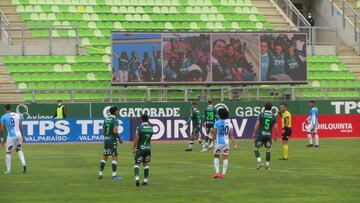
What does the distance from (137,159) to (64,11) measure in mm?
35951

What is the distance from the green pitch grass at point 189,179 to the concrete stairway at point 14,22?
53.3 feet

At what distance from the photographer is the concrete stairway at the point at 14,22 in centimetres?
5816

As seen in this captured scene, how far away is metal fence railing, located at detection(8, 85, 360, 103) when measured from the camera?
54188 millimetres

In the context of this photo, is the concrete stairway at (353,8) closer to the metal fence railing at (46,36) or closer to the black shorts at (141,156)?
the metal fence railing at (46,36)

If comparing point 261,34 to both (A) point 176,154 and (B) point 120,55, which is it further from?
(A) point 176,154

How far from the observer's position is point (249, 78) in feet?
183

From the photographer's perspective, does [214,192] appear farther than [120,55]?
No

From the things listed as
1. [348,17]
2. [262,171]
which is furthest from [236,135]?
[262,171]

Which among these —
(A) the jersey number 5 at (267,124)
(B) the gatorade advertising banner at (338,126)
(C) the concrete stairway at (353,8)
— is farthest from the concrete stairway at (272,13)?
(A) the jersey number 5 at (267,124)

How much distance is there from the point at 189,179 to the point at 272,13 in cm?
3915

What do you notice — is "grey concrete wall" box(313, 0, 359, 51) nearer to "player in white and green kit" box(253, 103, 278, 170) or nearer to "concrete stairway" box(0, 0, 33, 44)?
"concrete stairway" box(0, 0, 33, 44)

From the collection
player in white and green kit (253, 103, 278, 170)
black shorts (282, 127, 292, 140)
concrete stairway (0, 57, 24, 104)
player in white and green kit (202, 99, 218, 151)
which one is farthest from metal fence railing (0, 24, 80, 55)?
player in white and green kit (253, 103, 278, 170)

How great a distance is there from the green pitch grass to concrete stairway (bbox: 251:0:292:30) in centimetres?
2302

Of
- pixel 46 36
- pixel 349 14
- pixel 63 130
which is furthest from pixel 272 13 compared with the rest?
pixel 63 130
